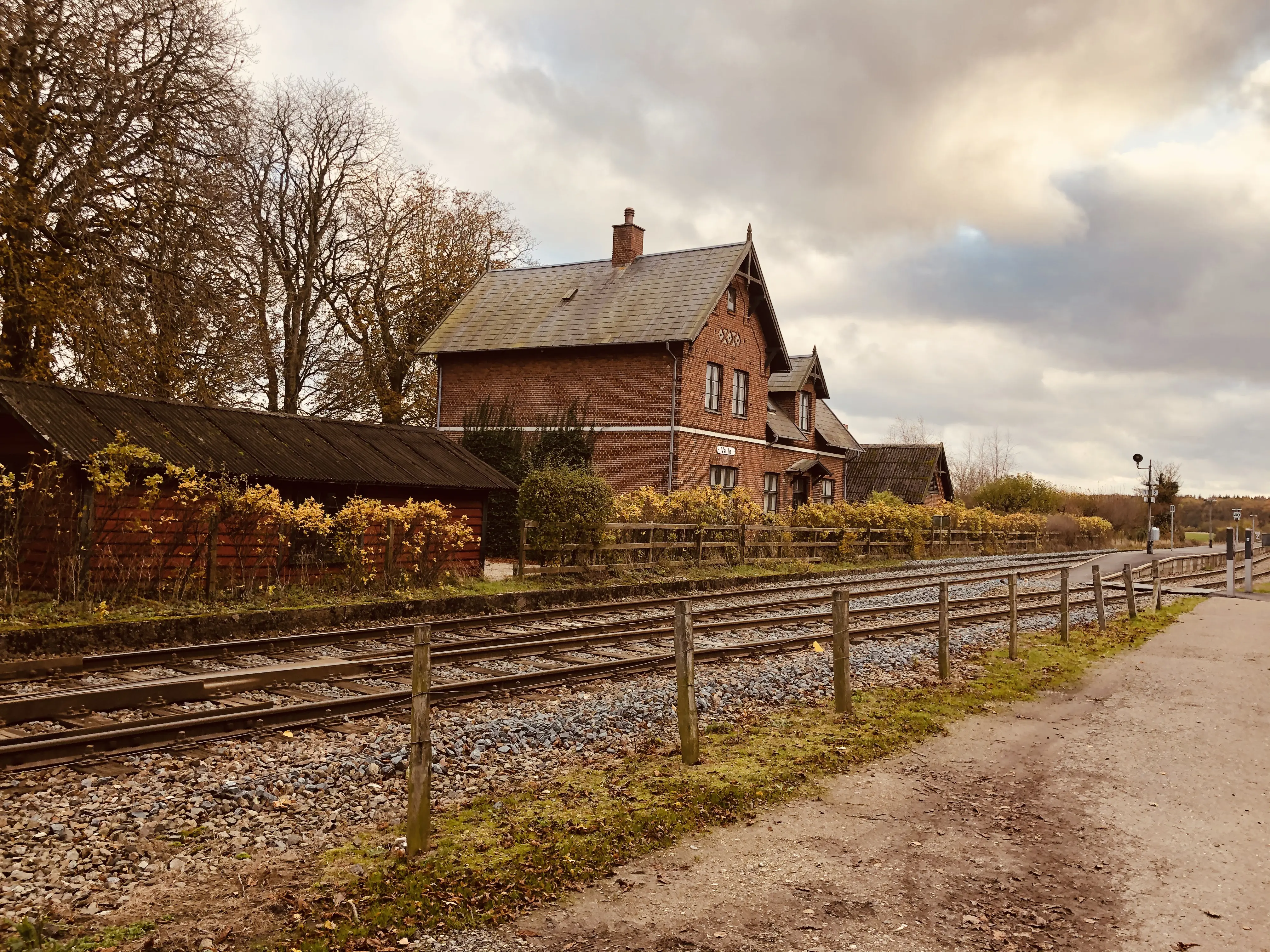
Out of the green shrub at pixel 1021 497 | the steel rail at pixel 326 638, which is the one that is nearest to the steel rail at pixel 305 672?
the steel rail at pixel 326 638

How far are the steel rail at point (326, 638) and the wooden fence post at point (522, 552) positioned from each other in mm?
2075

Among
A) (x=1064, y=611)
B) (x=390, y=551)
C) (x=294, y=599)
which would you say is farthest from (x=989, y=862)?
(x=390, y=551)

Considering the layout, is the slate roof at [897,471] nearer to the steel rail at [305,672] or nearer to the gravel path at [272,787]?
the steel rail at [305,672]

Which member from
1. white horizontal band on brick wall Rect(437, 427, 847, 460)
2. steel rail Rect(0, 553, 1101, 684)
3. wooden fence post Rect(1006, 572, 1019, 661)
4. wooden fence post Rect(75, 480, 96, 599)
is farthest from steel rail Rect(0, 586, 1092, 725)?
white horizontal band on brick wall Rect(437, 427, 847, 460)

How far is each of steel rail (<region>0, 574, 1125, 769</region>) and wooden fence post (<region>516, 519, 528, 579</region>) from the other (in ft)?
26.0

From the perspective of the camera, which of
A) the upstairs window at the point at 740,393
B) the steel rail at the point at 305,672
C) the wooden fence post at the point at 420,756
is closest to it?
the wooden fence post at the point at 420,756

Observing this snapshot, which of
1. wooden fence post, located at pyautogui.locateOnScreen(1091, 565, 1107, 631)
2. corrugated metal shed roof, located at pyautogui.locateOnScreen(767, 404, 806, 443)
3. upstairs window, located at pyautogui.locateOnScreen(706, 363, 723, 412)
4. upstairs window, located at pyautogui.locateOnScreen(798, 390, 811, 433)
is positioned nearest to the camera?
wooden fence post, located at pyautogui.locateOnScreen(1091, 565, 1107, 631)

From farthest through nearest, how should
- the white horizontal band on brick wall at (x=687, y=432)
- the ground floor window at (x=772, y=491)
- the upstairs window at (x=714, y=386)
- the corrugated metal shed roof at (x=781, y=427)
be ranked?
the corrugated metal shed roof at (x=781, y=427)
the ground floor window at (x=772, y=491)
the upstairs window at (x=714, y=386)
the white horizontal band on brick wall at (x=687, y=432)

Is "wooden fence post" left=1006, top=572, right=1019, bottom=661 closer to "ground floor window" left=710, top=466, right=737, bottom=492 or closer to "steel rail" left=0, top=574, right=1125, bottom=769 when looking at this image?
"steel rail" left=0, top=574, right=1125, bottom=769

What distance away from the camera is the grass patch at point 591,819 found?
481 cm

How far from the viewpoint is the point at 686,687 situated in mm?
7684

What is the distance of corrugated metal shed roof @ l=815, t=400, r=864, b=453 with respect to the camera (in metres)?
43.8

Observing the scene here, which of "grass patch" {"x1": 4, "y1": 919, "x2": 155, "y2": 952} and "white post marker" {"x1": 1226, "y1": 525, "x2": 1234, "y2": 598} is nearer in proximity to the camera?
"grass patch" {"x1": 4, "y1": 919, "x2": 155, "y2": 952}

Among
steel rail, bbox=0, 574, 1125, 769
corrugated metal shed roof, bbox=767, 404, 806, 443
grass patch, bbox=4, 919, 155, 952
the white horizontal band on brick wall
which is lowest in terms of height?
grass patch, bbox=4, 919, 155, 952
